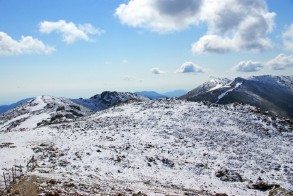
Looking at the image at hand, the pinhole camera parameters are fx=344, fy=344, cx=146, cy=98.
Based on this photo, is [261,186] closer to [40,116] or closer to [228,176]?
[228,176]

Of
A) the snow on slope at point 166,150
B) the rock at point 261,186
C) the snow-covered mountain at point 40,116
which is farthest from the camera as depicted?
the snow-covered mountain at point 40,116

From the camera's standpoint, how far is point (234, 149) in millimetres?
44500

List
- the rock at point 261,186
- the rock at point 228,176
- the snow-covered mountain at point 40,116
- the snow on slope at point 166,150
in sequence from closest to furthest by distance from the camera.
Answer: the snow on slope at point 166,150 → the rock at point 261,186 → the rock at point 228,176 → the snow-covered mountain at point 40,116

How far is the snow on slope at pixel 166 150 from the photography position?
32.3 meters

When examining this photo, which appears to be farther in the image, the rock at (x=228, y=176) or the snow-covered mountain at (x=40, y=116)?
the snow-covered mountain at (x=40, y=116)

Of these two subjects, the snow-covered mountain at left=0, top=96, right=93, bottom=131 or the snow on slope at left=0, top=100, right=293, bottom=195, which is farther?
the snow-covered mountain at left=0, top=96, right=93, bottom=131

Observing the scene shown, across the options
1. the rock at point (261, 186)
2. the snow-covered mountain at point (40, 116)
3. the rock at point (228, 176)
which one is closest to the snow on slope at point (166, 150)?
the rock at point (228, 176)

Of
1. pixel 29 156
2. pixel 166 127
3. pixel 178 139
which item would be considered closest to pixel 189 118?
pixel 166 127

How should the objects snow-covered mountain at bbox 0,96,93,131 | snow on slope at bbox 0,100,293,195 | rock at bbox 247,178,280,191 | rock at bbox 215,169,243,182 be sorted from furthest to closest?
snow-covered mountain at bbox 0,96,93,131
rock at bbox 215,169,243,182
rock at bbox 247,178,280,191
snow on slope at bbox 0,100,293,195

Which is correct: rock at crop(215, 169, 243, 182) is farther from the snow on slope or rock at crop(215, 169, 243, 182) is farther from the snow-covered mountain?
the snow-covered mountain

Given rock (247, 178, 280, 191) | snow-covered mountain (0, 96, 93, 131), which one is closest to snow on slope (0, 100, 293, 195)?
rock (247, 178, 280, 191)

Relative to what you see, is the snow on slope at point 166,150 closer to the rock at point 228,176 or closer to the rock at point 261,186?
the rock at point 228,176

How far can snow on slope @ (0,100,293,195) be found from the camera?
3231 centimetres

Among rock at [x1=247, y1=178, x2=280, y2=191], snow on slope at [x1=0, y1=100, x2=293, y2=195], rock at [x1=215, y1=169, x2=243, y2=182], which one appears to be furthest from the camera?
rock at [x1=215, y1=169, x2=243, y2=182]
